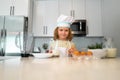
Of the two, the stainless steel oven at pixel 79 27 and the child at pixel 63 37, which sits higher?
the stainless steel oven at pixel 79 27

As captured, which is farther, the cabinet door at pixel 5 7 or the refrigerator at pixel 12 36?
the cabinet door at pixel 5 7

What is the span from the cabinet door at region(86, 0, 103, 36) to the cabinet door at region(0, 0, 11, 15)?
141 cm

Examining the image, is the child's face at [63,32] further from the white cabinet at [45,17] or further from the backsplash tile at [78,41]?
the backsplash tile at [78,41]

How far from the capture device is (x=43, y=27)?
299cm

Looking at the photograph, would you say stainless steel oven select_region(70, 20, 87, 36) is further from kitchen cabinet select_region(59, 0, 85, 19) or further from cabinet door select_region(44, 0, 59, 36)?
cabinet door select_region(44, 0, 59, 36)

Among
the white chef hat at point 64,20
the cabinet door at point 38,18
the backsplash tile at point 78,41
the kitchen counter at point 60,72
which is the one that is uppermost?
the cabinet door at point 38,18

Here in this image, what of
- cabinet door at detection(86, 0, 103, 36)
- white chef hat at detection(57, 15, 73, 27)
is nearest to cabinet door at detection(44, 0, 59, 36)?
cabinet door at detection(86, 0, 103, 36)

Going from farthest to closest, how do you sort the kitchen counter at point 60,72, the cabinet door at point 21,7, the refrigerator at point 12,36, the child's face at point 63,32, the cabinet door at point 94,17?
the cabinet door at point 94,17 → the cabinet door at point 21,7 → the refrigerator at point 12,36 → the child's face at point 63,32 → the kitchen counter at point 60,72

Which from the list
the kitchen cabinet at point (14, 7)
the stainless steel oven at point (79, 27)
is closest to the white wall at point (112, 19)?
the stainless steel oven at point (79, 27)

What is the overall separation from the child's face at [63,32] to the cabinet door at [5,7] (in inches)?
52.7

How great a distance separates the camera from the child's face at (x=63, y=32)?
5.61 feet

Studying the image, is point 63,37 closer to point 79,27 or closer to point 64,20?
point 64,20

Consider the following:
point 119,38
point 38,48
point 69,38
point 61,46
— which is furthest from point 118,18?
point 38,48

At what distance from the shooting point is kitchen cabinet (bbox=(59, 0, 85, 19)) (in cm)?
301
